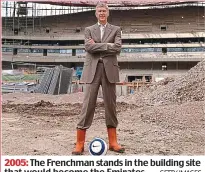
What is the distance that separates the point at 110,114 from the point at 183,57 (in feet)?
99.3

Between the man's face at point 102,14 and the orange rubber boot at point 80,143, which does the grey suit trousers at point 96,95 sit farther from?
the man's face at point 102,14

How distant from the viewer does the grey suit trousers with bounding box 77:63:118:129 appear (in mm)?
3311

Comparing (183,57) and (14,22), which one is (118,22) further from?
(14,22)

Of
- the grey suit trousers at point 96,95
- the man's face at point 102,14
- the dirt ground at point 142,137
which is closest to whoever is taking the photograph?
the man's face at point 102,14

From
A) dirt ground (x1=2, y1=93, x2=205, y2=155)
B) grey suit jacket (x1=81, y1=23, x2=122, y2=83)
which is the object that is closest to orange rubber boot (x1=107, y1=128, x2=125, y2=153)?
dirt ground (x1=2, y1=93, x2=205, y2=155)

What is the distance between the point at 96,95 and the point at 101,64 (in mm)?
310

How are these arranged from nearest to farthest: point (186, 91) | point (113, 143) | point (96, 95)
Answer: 1. point (96, 95)
2. point (113, 143)
3. point (186, 91)

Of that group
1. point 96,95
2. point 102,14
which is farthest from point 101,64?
point 102,14

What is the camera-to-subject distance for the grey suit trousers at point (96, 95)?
3.31 meters

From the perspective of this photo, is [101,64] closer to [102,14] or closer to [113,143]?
[102,14]

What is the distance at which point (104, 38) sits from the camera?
3244 mm

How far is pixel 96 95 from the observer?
3.37 m

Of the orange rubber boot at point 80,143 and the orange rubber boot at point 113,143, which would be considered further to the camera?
the orange rubber boot at point 113,143

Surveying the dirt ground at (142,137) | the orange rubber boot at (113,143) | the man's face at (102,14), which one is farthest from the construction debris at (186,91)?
the man's face at (102,14)
